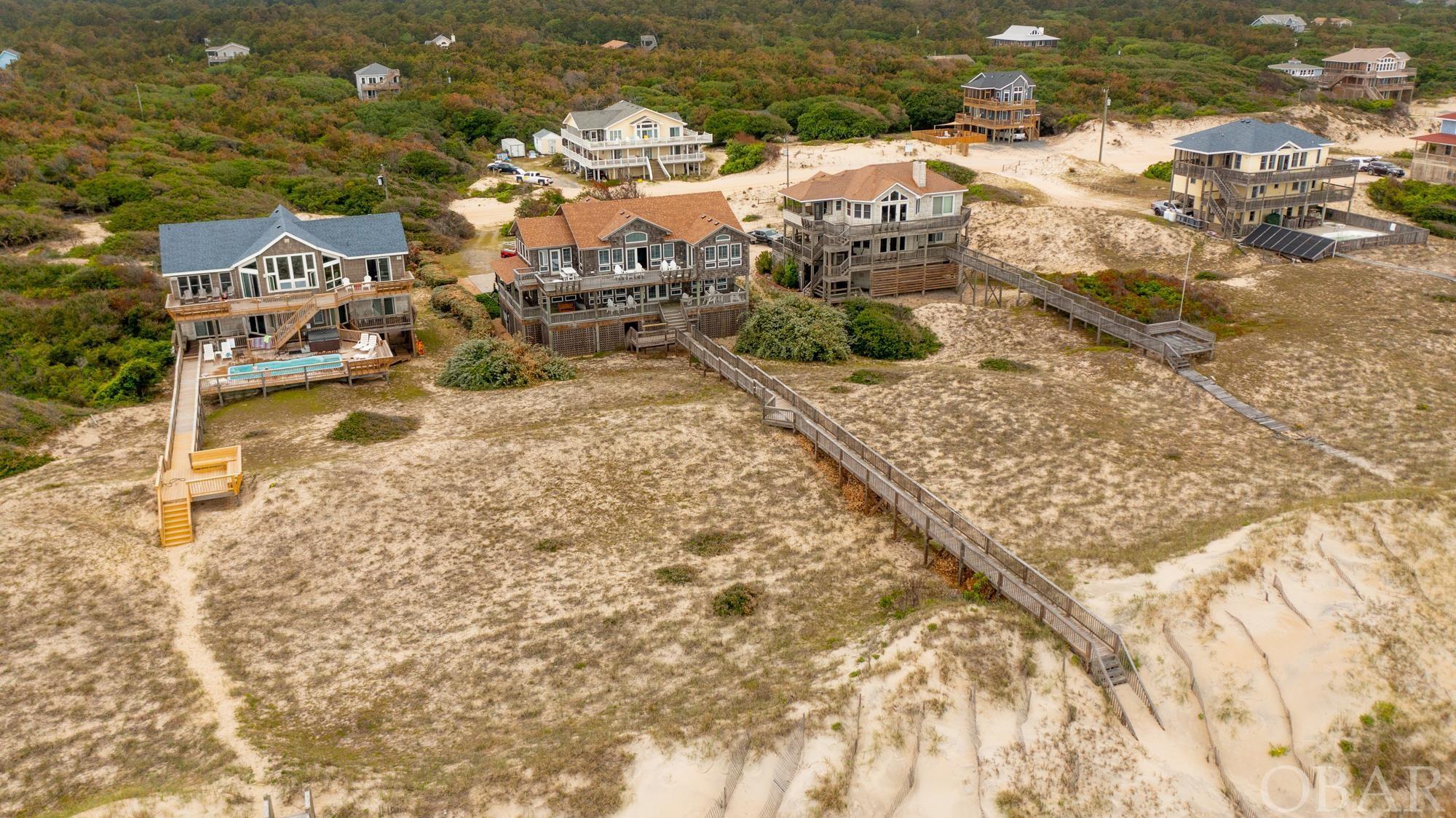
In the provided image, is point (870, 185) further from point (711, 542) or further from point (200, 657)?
point (200, 657)

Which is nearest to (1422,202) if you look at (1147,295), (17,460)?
(1147,295)

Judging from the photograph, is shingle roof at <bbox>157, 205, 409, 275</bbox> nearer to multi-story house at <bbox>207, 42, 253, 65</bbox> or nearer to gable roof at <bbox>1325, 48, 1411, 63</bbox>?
multi-story house at <bbox>207, 42, 253, 65</bbox>

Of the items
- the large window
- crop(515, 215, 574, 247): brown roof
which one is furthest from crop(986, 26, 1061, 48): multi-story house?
the large window

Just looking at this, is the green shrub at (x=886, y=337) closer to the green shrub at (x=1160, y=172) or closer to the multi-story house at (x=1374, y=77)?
the green shrub at (x=1160, y=172)

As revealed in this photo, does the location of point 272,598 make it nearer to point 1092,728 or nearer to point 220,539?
point 220,539

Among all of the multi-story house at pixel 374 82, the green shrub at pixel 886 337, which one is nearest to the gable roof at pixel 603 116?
the multi-story house at pixel 374 82

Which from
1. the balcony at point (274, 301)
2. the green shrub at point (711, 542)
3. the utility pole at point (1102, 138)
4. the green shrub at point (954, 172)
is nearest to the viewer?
the green shrub at point (711, 542)

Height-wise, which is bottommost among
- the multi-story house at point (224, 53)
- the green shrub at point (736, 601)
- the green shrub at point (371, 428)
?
the green shrub at point (736, 601)
